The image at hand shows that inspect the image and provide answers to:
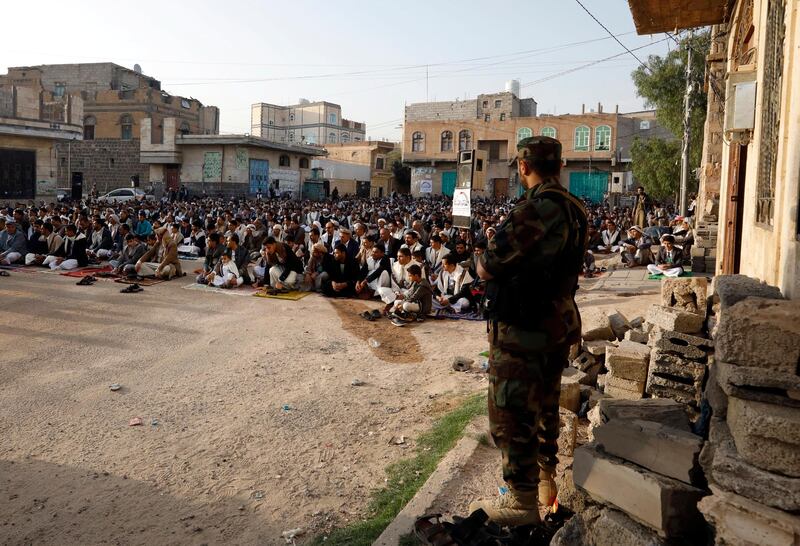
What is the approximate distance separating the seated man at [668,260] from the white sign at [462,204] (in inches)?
147

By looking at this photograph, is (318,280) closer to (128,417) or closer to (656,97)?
(128,417)

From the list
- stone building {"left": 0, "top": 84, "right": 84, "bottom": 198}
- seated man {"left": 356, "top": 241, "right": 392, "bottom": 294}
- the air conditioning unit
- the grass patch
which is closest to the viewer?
the grass patch

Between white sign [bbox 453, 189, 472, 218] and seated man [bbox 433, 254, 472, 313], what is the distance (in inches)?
44.6

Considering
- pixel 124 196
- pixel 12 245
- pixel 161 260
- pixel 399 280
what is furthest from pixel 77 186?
pixel 399 280

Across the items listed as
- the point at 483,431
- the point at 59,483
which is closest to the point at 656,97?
the point at 483,431

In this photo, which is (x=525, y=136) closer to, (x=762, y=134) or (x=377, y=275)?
(x=377, y=275)

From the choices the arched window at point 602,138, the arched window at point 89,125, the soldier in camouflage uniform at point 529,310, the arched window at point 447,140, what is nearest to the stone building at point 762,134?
the soldier in camouflage uniform at point 529,310

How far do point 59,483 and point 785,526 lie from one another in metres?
3.52

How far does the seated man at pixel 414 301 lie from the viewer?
26.1 ft

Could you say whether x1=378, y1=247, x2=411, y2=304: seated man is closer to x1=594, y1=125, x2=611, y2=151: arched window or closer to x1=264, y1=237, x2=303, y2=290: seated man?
x1=264, y1=237, x2=303, y2=290: seated man

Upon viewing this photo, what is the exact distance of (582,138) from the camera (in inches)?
1529

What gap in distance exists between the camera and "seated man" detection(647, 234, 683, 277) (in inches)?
421

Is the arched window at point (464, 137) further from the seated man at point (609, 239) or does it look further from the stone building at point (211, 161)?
the seated man at point (609, 239)

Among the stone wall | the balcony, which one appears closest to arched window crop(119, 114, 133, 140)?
the stone wall
